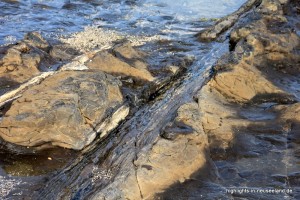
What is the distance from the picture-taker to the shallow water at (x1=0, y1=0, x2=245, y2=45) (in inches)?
435

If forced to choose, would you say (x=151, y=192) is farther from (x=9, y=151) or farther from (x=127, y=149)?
(x=9, y=151)

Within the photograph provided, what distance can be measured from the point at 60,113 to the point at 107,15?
7.36 metres

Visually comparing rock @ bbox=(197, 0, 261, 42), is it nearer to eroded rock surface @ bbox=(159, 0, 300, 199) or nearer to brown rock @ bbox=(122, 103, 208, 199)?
eroded rock surface @ bbox=(159, 0, 300, 199)

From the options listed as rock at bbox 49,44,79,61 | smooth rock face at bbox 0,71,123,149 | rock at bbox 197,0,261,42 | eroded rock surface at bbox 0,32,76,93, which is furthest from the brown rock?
rock at bbox 197,0,261,42

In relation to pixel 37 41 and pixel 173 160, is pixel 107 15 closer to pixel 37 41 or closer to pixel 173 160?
pixel 37 41

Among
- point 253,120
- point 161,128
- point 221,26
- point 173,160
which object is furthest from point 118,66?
point 221,26

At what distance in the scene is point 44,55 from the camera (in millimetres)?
8477

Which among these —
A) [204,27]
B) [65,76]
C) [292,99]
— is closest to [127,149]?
[65,76]

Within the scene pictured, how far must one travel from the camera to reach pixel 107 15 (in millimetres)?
12695

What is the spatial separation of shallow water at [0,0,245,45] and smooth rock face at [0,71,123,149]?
402 centimetres

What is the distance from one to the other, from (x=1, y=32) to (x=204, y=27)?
5702mm

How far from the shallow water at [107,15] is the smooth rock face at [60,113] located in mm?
4017

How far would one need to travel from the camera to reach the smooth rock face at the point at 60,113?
5.81 m

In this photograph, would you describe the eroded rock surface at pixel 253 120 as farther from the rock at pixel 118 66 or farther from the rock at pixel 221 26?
the rock at pixel 221 26
